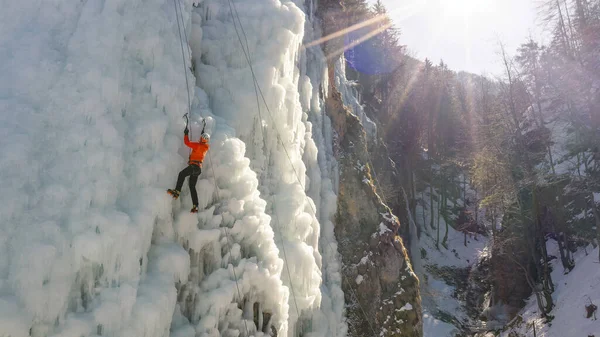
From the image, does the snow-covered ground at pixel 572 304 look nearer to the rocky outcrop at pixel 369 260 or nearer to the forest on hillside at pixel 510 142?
the forest on hillside at pixel 510 142

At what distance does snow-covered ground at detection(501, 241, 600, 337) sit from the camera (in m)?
14.9

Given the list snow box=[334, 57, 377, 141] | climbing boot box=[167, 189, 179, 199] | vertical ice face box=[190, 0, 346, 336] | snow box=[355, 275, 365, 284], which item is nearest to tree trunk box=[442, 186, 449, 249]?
snow box=[334, 57, 377, 141]

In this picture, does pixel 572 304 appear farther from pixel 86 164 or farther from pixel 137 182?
pixel 86 164

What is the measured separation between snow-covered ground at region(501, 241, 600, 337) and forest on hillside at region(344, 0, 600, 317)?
20.3 inches

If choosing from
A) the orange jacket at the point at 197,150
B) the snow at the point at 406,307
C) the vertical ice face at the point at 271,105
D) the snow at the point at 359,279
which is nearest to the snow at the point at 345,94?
the snow at the point at 359,279

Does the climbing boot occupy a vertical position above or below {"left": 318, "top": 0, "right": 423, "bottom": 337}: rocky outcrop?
above

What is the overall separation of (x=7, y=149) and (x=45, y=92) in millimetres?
1088

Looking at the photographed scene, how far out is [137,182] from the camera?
6.29 metres

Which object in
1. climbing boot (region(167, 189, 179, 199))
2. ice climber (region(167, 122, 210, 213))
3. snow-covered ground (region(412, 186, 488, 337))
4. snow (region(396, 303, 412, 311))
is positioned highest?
ice climber (region(167, 122, 210, 213))

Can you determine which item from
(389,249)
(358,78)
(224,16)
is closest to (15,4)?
(224,16)

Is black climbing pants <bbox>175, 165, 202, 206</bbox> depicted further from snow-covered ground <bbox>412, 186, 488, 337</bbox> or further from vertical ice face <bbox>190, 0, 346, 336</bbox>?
snow-covered ground <bbox>412, 186, 488, 337</bbox>

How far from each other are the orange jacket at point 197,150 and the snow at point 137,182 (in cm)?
35

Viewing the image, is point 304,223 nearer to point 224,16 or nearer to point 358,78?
point 224,16

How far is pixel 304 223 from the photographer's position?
906cm
